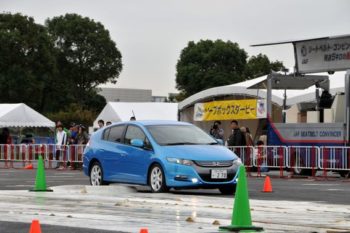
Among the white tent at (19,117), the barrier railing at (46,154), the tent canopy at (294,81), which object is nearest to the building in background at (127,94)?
the white tent at (19,117)

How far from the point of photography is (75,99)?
4195 inches

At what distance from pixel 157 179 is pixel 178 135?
114 centimetres

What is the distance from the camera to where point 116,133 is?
19.4m

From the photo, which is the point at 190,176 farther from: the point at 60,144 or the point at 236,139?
the point at 60,144

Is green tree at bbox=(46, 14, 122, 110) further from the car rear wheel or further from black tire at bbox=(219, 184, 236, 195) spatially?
black tire at bbox=(219, 184, 236, 195)

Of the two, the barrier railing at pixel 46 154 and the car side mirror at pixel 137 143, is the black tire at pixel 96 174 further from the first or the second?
A: the barrier railing at pixel 46 154

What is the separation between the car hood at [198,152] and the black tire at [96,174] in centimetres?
231

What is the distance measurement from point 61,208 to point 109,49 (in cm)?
9563

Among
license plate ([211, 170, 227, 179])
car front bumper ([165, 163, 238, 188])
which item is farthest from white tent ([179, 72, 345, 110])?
car front bumper ([165, 163, 238, 188])

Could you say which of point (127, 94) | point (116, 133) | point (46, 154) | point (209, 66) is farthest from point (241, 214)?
point (127, 94)

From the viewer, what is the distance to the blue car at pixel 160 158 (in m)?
17.3

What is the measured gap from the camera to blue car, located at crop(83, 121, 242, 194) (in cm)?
1730

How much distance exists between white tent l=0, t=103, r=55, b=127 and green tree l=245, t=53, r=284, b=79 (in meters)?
58.4

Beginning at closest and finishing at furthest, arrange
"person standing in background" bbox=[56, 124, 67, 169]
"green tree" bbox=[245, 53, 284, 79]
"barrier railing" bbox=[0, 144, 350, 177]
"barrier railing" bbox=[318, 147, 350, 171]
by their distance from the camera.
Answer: "barrier railing" bbox=[318, 147, 350, 171] < "barrier railing" bbox=[0, 144, 350, 177] < "person standing in background" bbox=[56, 124, 67, 169] < "green tree" bbox=[245, 53, 284, 79]
